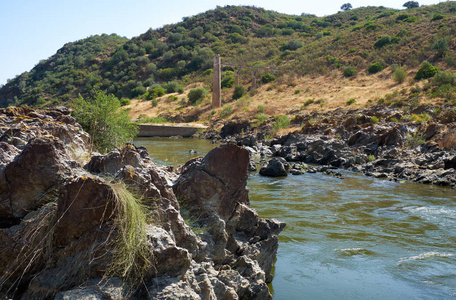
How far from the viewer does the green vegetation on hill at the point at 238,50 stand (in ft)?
164

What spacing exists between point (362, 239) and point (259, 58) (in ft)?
204

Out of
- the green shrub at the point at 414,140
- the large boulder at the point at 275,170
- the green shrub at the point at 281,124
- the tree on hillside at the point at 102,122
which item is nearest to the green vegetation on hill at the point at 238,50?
the green shrub at the point at 281,124

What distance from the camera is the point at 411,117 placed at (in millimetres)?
25688

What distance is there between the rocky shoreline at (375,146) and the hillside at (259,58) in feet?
22.3

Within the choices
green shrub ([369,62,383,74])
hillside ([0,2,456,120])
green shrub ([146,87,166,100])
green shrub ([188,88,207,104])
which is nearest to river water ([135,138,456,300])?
hillside ([0,2,456,120])

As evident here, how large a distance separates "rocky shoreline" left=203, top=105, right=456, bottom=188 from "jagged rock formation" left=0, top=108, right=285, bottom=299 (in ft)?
39.3

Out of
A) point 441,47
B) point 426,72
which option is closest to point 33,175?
point 426,72

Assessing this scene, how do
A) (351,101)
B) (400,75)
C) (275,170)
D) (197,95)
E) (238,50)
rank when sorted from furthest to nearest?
(238,50) < (197,95) < (400,75) < (351,101) < (275,170)

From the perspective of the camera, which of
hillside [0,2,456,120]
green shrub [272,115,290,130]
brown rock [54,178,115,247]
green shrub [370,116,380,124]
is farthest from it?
hillside [0,2,456,120]

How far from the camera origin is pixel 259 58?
69438mm

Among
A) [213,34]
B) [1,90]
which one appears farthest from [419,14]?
[1,90]

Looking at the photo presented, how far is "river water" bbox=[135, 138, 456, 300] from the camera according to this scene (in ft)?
23.2

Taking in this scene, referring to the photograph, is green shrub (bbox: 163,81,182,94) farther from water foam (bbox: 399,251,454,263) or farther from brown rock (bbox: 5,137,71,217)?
brown rock (bbox: 5,137,71,217)

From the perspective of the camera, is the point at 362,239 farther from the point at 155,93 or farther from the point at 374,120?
the point at 155,93
